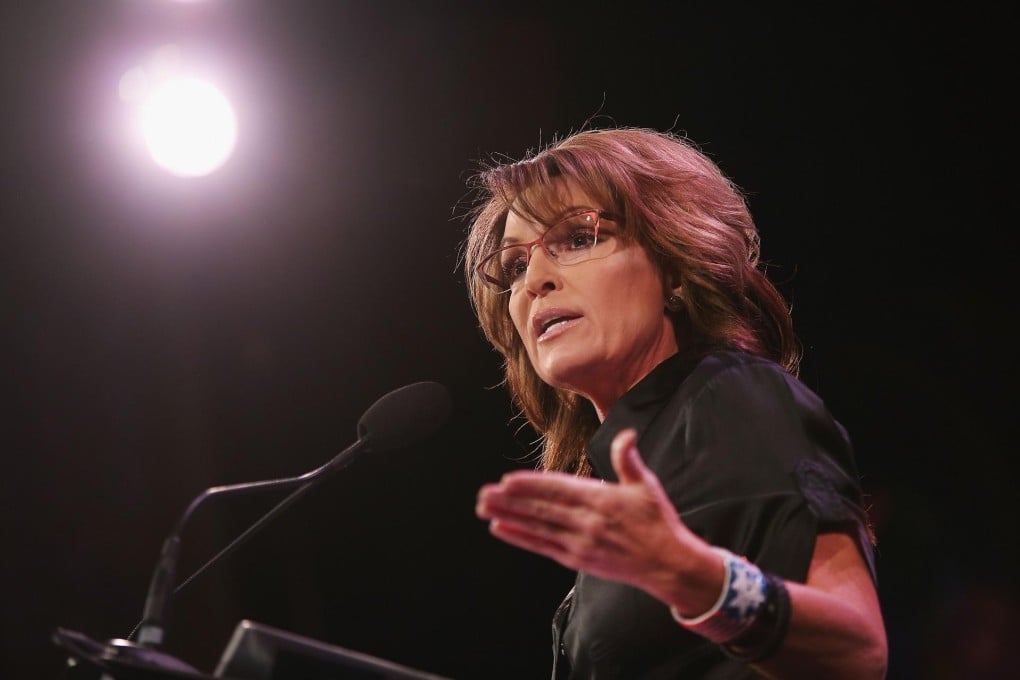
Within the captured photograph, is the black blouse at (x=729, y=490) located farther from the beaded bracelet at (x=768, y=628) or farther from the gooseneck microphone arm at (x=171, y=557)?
the gooseneck microphone arm at (x=171, y=557)

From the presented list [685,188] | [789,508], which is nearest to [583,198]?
[685,188]

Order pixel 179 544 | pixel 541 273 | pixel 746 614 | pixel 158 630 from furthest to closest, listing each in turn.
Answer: pixel 541 273 → pixel 179 544 → pixel 158 630 → pixel 746 614

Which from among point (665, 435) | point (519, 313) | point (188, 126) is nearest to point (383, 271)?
point (188, 126)

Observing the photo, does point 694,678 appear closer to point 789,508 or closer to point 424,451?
point 789,508

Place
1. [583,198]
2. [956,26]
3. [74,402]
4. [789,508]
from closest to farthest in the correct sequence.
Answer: [789,508] < [583,198] < [956,26] < [74,402]

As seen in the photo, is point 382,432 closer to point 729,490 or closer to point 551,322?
point 551,322

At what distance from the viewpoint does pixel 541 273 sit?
7.11ft

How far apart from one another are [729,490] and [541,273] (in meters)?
0.80

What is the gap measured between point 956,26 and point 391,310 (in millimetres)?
2643

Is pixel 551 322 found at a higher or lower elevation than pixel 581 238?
lower

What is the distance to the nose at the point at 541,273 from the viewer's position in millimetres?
2145

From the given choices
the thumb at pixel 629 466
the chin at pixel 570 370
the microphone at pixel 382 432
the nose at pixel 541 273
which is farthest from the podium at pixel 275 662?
the nose at pixel 541 273

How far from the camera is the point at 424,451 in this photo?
4.45 m

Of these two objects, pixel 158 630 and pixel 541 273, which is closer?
pixel 158 630
